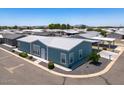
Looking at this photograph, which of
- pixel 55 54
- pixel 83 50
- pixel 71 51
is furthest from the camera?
pixel 83 50

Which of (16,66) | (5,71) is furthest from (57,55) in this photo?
(5,71)

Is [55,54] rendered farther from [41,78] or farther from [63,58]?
[41,78]

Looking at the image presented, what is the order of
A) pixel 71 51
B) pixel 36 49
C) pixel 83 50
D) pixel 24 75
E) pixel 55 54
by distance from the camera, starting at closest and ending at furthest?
pixel 24 75 < pixel 71 51 < pixel 55 54 < pixel 83 50 < pixel 36 49

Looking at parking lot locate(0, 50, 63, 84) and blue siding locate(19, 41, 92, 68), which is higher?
blue siding locate(19, 41, 92, 68)

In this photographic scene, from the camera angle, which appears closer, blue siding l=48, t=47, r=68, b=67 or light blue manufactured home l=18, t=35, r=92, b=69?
light blue manufactured home l=18, t=35, r=92, b=69

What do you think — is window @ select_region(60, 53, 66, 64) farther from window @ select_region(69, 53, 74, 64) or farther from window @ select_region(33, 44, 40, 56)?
window @ select_region(33, 44, 40, 56)

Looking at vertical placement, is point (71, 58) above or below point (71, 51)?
below

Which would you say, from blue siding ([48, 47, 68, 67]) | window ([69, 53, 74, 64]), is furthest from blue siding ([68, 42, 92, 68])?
blue siding ([48, 47, 68, 67])

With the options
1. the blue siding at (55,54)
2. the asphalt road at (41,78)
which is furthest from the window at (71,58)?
the asphalt road at (41,78)

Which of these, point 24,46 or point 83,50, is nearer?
point 83,50

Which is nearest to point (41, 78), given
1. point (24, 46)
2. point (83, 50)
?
point (83, 50)

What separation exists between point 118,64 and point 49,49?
32.7 feet

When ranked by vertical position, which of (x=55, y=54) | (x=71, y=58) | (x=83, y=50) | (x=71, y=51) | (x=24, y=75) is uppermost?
(x=71, y=51)

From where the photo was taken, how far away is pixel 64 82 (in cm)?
1327
